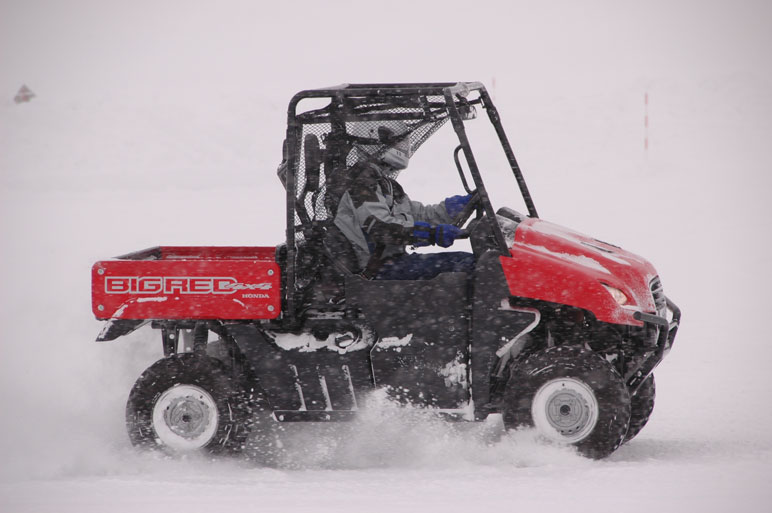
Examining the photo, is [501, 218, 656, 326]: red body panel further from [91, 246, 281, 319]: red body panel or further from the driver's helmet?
[91, 246, 281, 319]: red body panel

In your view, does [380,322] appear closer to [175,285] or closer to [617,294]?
[175,285]

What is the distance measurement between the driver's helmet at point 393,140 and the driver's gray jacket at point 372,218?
80mm

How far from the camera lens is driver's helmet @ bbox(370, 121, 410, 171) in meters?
5.72

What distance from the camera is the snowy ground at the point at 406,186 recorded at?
5.22m

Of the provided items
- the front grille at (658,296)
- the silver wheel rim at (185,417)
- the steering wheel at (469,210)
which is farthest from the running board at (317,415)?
the front grille at (658,296)

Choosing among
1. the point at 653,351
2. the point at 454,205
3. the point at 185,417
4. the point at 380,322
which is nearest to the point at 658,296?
the point at 653,351

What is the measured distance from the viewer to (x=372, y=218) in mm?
5375

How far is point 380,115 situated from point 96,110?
59.5 feet

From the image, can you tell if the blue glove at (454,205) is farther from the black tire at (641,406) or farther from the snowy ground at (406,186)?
the black tire at (641,406)

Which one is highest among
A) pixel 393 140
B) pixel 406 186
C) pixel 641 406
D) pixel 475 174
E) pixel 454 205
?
pixel 406 186

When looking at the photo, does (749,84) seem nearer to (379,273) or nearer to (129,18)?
(379,273)

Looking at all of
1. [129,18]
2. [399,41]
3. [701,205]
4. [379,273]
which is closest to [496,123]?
[379,273]

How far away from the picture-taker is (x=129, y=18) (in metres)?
35.7

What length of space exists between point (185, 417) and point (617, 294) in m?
2.51
